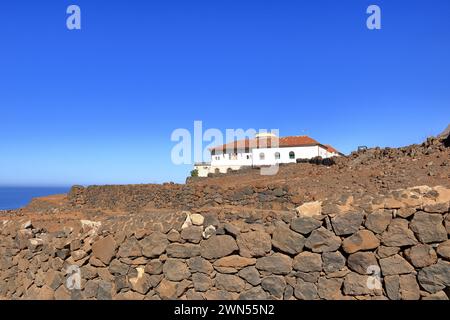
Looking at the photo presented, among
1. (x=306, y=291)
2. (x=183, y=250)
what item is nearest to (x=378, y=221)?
(x=306, y=291)

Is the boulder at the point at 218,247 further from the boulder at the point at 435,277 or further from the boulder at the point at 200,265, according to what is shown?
the boulder at the point at 435,277

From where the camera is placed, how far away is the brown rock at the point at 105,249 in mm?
6516

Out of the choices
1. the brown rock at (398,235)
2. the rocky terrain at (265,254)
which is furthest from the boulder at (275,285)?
the brown rock at (398,235)

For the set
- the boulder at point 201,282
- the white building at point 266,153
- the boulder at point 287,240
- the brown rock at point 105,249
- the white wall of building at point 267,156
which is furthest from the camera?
the white building at point 266,153

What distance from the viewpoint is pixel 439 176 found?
8.30 meters

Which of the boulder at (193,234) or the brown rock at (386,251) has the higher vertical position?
the boulder at (193,234)

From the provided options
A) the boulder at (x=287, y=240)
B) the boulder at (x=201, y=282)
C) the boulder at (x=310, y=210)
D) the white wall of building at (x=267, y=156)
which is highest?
the white wall of building at (x=267, y=156)

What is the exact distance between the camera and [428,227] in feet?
17.5

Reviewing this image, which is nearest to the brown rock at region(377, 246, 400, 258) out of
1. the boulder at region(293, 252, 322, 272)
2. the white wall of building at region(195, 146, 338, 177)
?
the boulder at region(293, 252, 322, 272)

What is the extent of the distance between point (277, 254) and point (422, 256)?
6.96 feet

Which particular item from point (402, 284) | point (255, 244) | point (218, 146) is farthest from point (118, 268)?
point (218, 146)

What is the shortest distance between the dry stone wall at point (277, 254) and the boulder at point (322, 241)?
0.02 m

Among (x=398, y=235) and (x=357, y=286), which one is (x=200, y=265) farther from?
(x=398, y=235)
